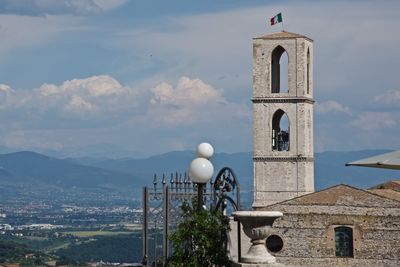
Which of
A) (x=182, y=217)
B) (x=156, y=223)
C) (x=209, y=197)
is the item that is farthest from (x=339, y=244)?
(x=182, y=217)

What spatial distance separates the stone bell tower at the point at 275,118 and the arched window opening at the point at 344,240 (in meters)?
8.47

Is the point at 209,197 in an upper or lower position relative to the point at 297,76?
lower

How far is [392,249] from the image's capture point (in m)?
45.2

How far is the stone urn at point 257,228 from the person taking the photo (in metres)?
18.0

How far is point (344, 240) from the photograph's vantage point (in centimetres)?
4556

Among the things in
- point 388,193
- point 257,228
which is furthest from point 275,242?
point 257,228

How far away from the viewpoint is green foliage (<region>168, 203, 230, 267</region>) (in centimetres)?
1991

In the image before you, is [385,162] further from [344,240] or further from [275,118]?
[275,118]

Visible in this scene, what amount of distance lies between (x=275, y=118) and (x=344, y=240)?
1110 cm

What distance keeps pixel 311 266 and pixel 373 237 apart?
2.56 m

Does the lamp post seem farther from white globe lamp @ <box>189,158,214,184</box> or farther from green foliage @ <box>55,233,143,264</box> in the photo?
green foliage @ <box>55,233,143,264</box>

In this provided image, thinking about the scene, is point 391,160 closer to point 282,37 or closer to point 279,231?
point 279,231

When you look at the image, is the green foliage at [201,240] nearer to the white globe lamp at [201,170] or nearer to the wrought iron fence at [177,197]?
the wrought iron fence at [177,197]

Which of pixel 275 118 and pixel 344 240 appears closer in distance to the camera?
pixel 344 240
